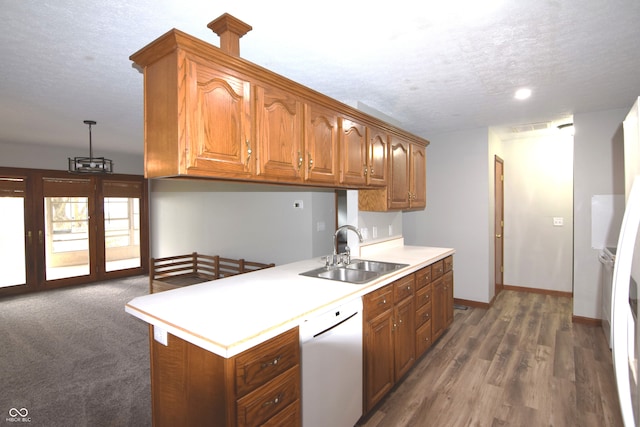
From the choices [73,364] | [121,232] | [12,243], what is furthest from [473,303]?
[12,243]

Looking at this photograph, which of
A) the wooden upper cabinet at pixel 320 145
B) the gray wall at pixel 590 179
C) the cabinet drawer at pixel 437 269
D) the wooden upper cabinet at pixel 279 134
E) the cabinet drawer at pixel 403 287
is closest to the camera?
the wooden upper cabinet at pixel 279 134

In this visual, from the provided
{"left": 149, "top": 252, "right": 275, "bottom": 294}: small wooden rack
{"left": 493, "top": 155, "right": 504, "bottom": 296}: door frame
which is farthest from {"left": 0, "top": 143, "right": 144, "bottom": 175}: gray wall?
{"left": 493, "top": 155, "right": 504, "bottom": 296}: door frame

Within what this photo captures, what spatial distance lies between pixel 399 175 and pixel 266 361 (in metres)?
2.41

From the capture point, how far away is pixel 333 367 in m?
1.82

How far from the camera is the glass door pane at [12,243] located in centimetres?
539

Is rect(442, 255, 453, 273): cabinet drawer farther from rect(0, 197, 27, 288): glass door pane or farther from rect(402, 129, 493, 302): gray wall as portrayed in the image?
rect(0, 197, 27, 288): glass door pane

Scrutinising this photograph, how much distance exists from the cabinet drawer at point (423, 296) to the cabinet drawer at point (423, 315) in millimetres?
35

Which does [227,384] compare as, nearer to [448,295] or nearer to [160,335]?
[160,335]

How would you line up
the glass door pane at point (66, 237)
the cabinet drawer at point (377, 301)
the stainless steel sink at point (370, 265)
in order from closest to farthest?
the cabinet drawer at point (377, 301) < the stainless steel sink at point (370, 265) < the glass door pane at point (66, 237)

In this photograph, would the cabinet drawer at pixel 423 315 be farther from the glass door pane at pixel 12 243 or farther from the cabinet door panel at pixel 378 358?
the glass door pane at pixel 12 243

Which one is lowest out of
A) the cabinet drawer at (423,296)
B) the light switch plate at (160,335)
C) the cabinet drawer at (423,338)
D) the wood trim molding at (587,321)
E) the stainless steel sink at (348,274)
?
the wood trim molding at (587,321)

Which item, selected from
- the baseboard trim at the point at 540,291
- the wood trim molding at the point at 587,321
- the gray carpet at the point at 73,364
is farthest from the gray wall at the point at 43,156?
the wood trim molding at the point at 587,321

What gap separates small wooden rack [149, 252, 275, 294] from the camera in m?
5.15

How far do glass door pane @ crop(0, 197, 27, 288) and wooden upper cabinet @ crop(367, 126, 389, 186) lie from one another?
19.2ft
